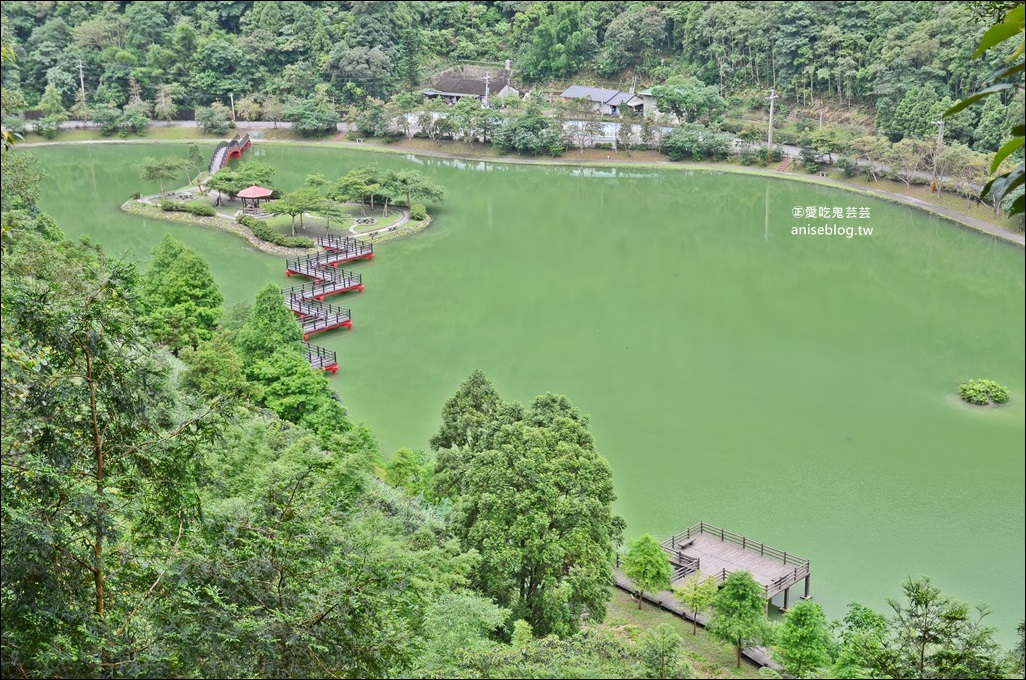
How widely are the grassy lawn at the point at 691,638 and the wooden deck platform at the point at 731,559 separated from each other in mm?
388

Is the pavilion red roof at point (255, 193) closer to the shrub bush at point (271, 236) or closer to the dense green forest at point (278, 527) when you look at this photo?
the shrub bush at point (271, 236)

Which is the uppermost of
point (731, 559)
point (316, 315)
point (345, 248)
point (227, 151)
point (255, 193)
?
point (227, 151)

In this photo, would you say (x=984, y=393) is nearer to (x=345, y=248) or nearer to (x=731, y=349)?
(x=731, y=349)

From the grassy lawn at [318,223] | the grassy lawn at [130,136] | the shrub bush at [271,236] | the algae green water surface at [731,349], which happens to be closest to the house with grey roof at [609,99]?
the algae green water surface at [731,349]

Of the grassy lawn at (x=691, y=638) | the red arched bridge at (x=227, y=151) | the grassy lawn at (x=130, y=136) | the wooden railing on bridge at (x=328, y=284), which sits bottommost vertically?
the grassy lawn at (x=691, y=638)

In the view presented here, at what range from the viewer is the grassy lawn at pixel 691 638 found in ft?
22.2

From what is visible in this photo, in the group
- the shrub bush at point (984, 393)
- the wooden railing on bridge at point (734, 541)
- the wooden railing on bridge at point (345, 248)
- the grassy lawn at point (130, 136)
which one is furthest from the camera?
the grassy lawn at point (130, 136)

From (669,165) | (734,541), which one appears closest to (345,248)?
(734,541)

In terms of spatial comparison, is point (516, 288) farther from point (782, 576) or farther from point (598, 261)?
point (782, 576)

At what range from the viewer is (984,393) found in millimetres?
10477

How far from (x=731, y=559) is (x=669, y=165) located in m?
17.5

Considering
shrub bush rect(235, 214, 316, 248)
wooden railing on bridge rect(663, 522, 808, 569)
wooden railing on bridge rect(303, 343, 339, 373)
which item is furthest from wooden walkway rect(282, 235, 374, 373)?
wooden railing on bridge rect(663, 522, 808, 569)

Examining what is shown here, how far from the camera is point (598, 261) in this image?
1638cm

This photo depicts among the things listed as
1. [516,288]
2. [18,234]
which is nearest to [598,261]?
[516,288]
